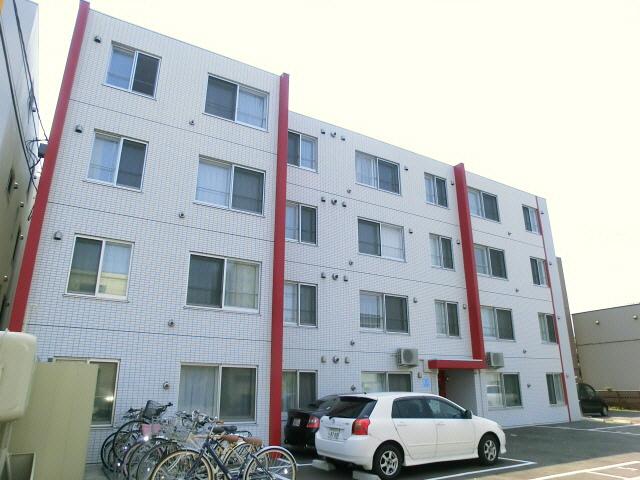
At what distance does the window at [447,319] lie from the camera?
57.3 ft

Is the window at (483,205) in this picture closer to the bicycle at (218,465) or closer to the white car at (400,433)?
the white car at (400,433)

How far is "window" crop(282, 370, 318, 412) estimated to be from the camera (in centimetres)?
1311

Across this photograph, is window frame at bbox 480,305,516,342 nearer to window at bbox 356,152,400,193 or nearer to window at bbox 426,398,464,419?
window at bbox 356,152,400,193

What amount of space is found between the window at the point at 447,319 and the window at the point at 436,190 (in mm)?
4232

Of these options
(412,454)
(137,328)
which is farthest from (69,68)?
(412,454)

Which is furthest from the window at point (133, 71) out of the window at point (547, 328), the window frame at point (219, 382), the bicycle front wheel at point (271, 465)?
the window at point (547, 328)

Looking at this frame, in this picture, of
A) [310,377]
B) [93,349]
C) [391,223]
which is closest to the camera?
[93,349]

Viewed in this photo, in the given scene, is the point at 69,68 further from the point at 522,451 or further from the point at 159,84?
the point at 522,451

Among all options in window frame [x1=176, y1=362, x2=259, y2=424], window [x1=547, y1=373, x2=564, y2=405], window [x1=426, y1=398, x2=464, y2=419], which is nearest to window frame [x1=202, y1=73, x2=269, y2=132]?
window frame [x1=176, y1=362, x2=259, y2=424]

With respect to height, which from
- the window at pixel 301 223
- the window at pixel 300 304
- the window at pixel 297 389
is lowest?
the window at pixel 297 389

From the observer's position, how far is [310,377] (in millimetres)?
13594

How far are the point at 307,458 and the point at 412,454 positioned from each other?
3.11m

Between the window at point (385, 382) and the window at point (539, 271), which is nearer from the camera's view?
the window at point (385, 382)

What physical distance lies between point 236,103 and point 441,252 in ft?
32.8
